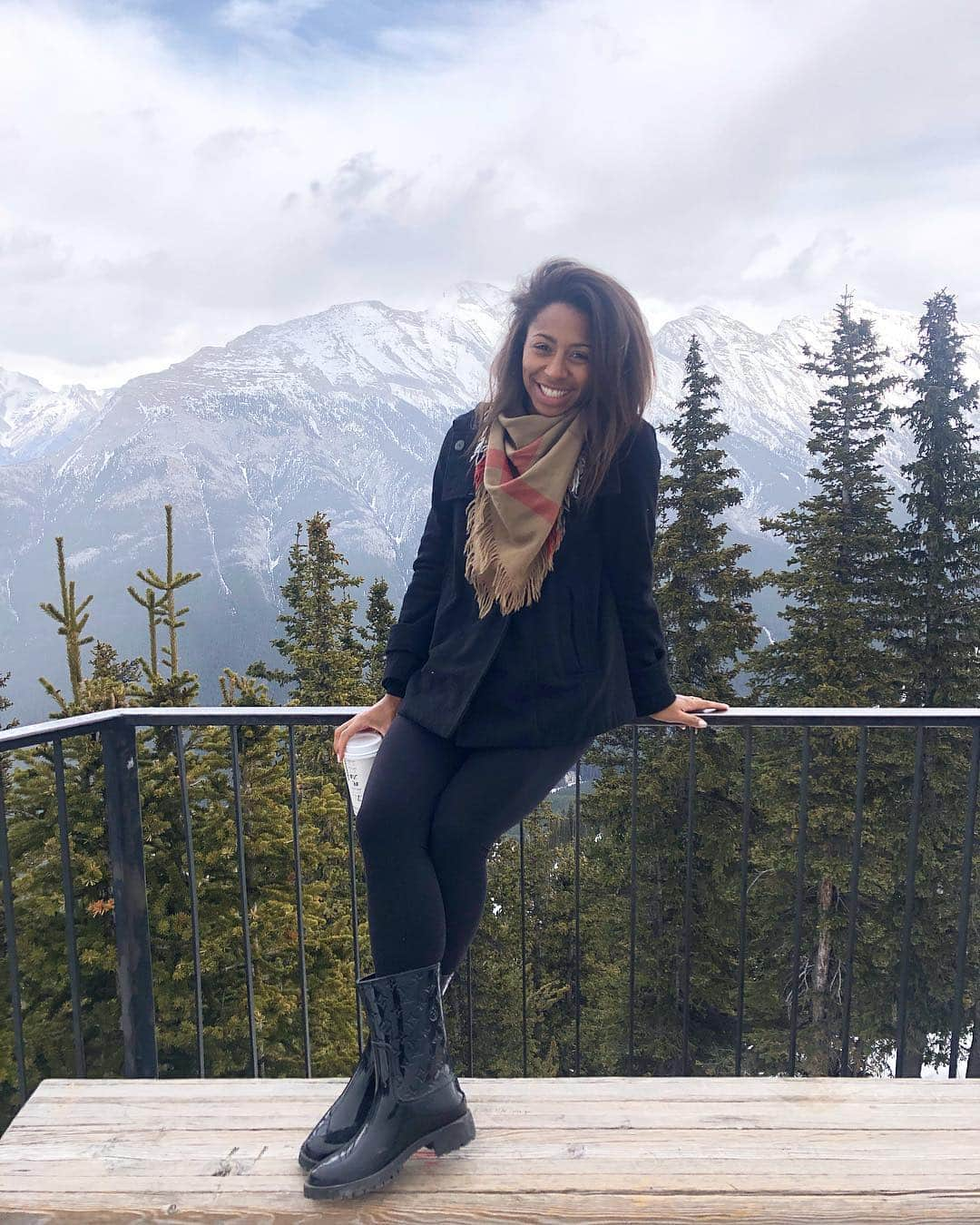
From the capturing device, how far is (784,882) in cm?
1217

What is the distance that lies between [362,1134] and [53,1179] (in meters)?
0.55

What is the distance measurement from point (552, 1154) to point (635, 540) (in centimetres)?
113

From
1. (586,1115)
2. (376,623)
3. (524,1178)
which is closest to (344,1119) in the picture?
(524,1178)

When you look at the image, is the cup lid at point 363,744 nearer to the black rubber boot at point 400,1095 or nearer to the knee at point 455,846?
the knee at point 455,846

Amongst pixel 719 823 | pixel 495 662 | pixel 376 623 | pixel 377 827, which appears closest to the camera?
pixel 377 827

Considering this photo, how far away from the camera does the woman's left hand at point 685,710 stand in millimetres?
1751

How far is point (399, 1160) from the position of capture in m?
1.31

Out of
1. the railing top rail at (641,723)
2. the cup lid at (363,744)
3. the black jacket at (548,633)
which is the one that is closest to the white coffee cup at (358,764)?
the cup lid at (363,744)

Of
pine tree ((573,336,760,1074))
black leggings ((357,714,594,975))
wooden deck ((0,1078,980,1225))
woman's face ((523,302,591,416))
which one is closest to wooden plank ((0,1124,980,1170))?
wooden deck ((0,1078,980,1225))

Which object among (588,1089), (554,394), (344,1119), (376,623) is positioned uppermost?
(554,394)

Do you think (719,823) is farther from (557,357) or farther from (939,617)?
(557,357)

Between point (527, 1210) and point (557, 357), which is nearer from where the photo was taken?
point (527, 1210)

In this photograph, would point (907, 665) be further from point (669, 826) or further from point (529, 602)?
point (529, 602)

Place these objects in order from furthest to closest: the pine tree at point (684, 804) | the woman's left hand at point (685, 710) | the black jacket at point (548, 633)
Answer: the pine tree at point (684, 804) < the woman's left hand at point (685, 710) < the black jacket at point (548, 633)
